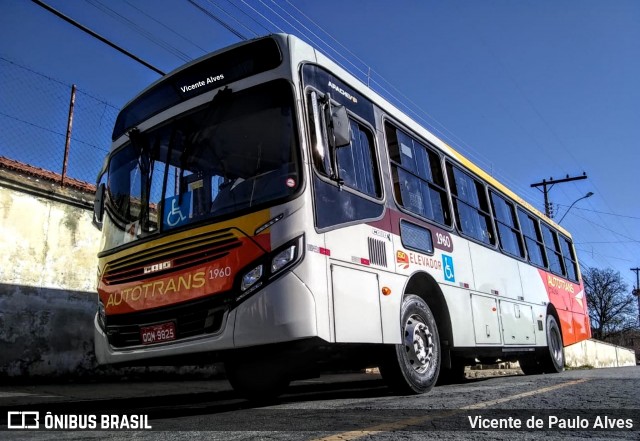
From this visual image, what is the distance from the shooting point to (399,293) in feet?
18.1

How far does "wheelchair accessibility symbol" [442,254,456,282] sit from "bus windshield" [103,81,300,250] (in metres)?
2.84

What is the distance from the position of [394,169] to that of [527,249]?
17.6ft

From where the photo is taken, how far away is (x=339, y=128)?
15.9 ft

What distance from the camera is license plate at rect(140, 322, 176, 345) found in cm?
468

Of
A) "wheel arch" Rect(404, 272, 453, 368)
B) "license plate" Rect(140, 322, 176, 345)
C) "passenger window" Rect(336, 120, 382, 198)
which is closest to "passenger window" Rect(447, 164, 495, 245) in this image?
"wheel arch" Rect(404, 272, 453, 368)

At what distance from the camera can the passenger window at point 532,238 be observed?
10.5 meters

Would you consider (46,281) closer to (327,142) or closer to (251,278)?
(251,278)

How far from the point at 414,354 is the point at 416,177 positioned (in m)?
2.15

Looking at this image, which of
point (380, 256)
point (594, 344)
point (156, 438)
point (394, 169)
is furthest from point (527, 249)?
point (594, 344)

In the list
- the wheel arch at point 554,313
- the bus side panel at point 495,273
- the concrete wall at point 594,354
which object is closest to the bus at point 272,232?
the bus side panel at point 495,273

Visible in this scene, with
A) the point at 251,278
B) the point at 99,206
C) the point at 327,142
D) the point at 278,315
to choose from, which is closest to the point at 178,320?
the point at 251,278

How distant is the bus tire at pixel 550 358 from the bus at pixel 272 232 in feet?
15.2

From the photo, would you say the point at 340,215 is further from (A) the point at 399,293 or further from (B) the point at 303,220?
(A) the point at 399,293

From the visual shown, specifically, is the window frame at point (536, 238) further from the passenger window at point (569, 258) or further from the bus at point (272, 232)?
the bus at point (272, 232)
